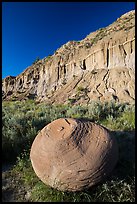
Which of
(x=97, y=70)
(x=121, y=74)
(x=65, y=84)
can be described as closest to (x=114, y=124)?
(x=121, y=74)

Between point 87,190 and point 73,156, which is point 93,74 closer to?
point 73,156

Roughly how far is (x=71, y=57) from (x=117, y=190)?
27.4 metres

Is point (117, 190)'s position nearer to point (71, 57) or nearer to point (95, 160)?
point (95, 160)

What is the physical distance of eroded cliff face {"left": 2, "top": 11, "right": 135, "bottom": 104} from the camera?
21.1 m

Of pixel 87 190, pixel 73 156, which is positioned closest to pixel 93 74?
pixel 73 156

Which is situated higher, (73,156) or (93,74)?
(93,74)

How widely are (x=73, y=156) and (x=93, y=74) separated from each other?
21.6 meters

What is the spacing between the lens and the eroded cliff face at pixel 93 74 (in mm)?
21125

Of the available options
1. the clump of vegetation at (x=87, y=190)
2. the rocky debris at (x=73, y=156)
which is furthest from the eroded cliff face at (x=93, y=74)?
the rocky debris at (x=73, y=156)

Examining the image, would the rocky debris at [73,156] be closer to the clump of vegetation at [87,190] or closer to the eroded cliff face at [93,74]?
the clump of vegetation at [87,190]

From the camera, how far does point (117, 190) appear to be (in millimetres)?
3168

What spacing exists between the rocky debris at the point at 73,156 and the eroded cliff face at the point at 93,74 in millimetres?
15190

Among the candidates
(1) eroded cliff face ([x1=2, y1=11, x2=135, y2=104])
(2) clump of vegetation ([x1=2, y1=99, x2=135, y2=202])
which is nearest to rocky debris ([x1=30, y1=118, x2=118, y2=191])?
(2) clump of vegetation ([x1=2, y1=99, x2=135, y2=202])

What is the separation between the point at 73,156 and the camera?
10.9 feet
